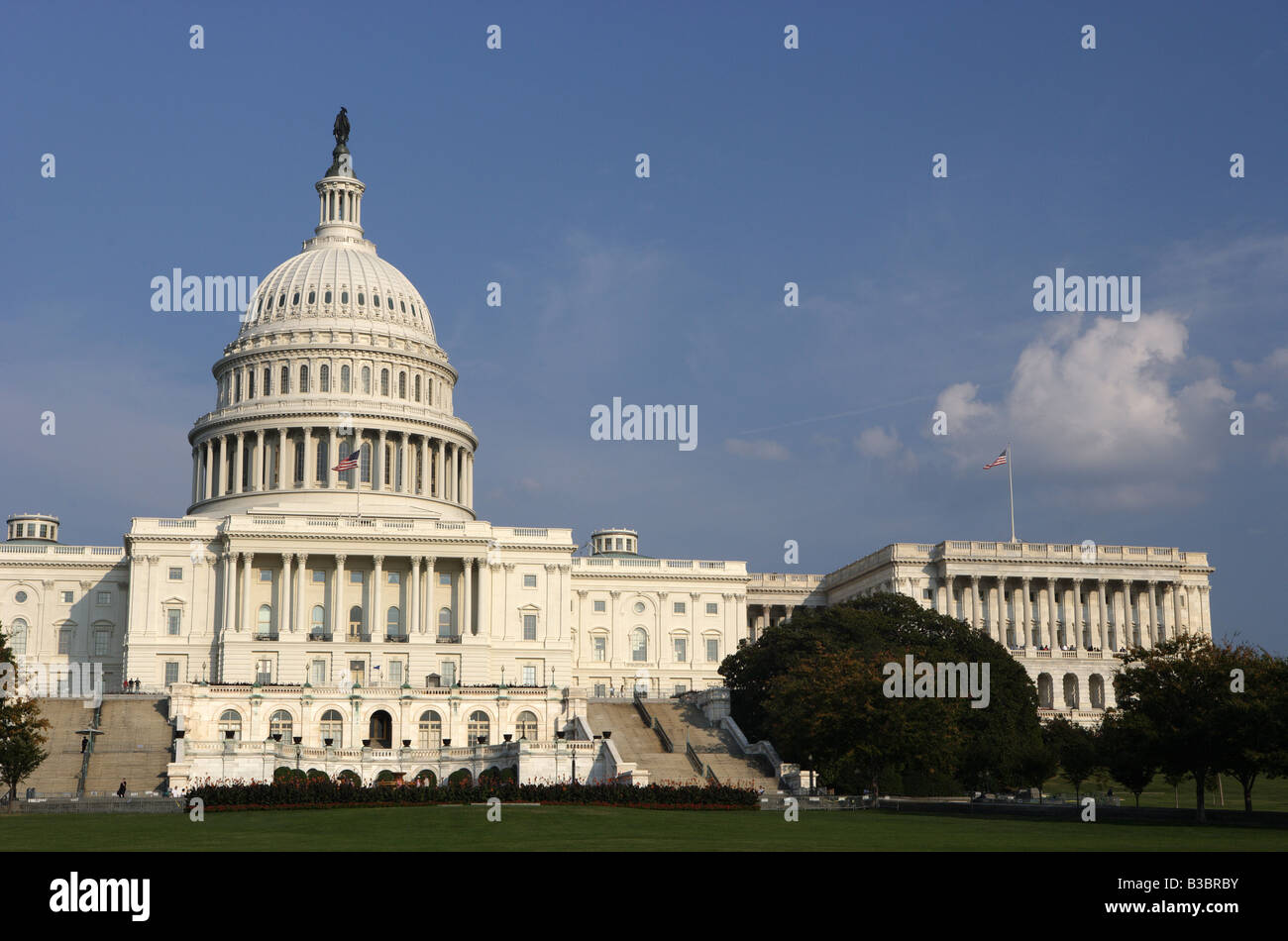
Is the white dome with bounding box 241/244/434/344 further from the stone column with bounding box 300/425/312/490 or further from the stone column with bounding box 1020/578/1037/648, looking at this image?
the stone column with bounding box 1020/578/1037/648

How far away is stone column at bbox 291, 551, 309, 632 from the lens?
118188 millimetres

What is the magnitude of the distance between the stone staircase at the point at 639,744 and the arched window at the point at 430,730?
9.08m

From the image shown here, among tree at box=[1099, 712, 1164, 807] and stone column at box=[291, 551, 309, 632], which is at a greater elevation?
stone column at box=[291, 551, 309, 632]

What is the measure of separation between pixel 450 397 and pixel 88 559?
115ft

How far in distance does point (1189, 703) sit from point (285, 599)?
72.2 m

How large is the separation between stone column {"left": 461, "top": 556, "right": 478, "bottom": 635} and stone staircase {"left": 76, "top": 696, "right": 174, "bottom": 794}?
28.8m

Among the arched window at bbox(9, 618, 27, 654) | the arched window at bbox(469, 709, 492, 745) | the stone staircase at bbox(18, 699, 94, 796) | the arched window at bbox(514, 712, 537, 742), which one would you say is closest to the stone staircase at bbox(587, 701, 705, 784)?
the arched window at bbox(514, 712, 537, 742)

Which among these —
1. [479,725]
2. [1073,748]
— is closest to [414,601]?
[479,725]

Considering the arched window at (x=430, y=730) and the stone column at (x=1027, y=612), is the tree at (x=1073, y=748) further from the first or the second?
the stone column at (x=1027, y=612)

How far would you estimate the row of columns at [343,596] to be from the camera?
11819cm

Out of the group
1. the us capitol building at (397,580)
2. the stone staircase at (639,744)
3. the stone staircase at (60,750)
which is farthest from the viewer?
the us capitol building at (397,580)

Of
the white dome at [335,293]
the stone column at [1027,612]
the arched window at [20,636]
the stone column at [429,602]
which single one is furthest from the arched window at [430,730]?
the stone column at [1027,612]

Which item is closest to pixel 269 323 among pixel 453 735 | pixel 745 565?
pixel 745 565
